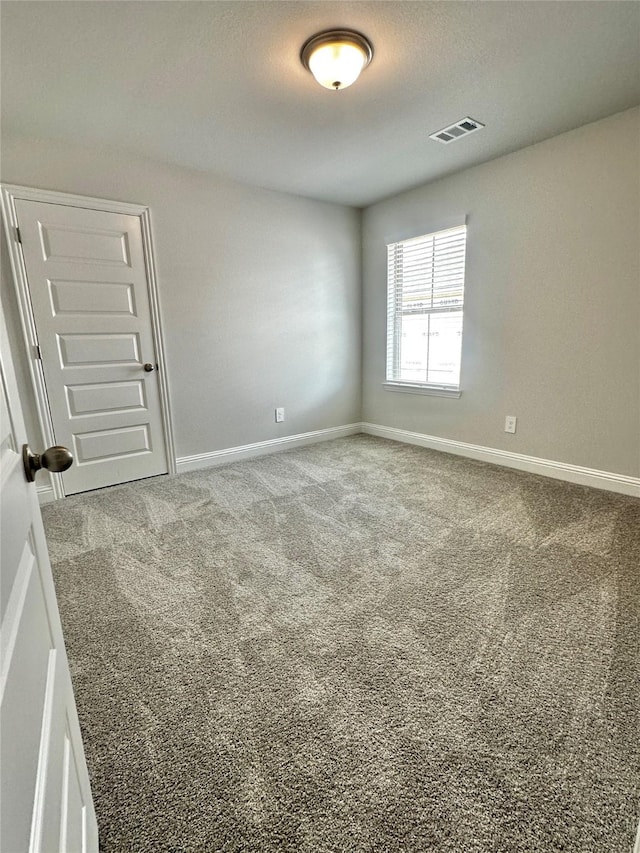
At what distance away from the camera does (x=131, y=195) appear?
2.90m

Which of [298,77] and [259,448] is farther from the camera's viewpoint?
[259,448]

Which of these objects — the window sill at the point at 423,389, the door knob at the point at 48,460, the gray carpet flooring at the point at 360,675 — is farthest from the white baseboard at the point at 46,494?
the window sill at the point at 423,389

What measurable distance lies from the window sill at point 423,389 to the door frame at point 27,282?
7.34 ft

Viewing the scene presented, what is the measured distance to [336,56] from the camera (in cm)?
183

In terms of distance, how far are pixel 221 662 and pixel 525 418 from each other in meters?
2.81

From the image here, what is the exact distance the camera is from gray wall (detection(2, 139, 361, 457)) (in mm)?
2826

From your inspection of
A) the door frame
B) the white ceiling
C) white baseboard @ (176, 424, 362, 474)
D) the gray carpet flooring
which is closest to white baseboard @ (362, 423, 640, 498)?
the gray carpet flooring

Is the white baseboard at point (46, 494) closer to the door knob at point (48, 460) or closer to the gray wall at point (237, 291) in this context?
the gray wall at point (237, 291)

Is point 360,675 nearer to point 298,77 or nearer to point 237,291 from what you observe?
point 298,77

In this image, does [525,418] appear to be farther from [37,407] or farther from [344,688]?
[37,407]

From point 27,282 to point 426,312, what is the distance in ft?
10.4

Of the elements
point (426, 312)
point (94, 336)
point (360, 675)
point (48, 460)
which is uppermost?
point (426, 312)

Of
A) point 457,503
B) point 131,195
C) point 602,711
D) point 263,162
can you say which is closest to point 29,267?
point 131,195

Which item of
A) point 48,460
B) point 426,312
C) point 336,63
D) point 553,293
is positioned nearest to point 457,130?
point 336,63
